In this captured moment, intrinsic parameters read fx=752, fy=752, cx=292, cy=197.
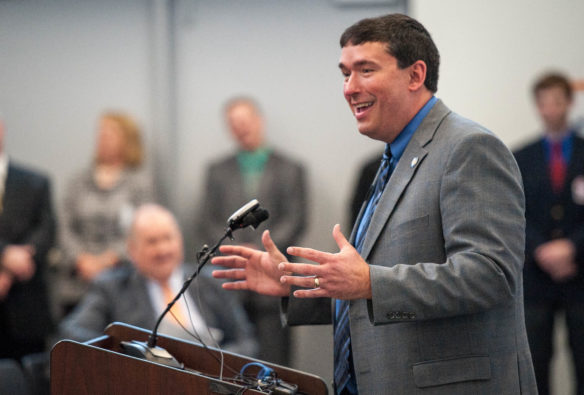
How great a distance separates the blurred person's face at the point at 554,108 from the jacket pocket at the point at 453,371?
2416mm

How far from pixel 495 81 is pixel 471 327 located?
99.1 inches

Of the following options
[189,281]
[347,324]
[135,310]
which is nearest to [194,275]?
[189,281]

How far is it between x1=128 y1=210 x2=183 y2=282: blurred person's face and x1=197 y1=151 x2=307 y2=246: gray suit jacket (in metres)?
0.91

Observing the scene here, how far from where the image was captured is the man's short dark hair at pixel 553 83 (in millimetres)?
3816

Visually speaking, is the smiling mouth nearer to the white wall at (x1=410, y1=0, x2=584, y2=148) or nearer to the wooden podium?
the wooden podium

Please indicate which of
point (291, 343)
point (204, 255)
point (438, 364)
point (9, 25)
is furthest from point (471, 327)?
point (9, 25)

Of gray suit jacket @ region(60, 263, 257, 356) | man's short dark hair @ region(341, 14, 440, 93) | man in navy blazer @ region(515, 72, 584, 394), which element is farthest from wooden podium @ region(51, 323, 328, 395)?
man in navy blazer @ region(515, 72, 584, 394)

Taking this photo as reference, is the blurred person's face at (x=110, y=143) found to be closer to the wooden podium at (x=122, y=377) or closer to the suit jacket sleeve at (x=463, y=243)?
the wooden podium at (x=122, y=377)

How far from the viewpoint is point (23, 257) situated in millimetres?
4105

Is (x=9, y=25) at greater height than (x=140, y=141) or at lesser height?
greater

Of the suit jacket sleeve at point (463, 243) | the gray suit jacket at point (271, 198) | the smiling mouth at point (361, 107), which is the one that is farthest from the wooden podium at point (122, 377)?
the gray suit jacket at point (271, 198)

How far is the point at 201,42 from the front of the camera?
4723mm

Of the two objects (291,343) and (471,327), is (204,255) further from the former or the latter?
(291,343)

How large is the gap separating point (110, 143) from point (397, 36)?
289cm
